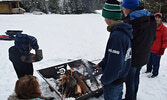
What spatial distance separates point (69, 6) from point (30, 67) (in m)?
31.0

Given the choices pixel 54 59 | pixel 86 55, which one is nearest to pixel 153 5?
pixel 86 55

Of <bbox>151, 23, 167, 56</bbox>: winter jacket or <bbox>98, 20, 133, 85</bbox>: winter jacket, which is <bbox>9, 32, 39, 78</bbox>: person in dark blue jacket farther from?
<bbox>151, 23, 167, 56</bbox>: winter jacket

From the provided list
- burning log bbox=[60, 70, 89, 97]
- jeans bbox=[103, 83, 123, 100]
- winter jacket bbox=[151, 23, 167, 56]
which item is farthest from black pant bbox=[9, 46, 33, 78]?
winter jacket bbox=[151, 23, 167, 56]

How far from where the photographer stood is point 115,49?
1.68m

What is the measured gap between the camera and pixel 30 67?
130 inches

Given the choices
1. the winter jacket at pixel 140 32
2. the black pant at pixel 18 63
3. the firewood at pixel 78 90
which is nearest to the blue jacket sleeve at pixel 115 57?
the winter jacket at pixel 140 32

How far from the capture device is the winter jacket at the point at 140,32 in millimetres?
2254

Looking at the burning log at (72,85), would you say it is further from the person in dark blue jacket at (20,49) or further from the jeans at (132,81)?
the person in dark blue jacket at (20,49)

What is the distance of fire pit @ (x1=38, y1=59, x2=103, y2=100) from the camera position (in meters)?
3.03

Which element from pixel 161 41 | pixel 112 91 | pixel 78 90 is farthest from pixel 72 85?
pixel 161 41

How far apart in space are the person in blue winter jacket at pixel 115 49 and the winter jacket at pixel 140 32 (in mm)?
485

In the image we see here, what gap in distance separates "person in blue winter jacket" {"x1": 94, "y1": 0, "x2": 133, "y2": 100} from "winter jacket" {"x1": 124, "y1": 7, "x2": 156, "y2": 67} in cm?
48

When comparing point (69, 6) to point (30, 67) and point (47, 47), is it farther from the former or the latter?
point (30, 67)

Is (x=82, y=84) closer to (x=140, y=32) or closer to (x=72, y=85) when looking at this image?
(x=72, y=85)
